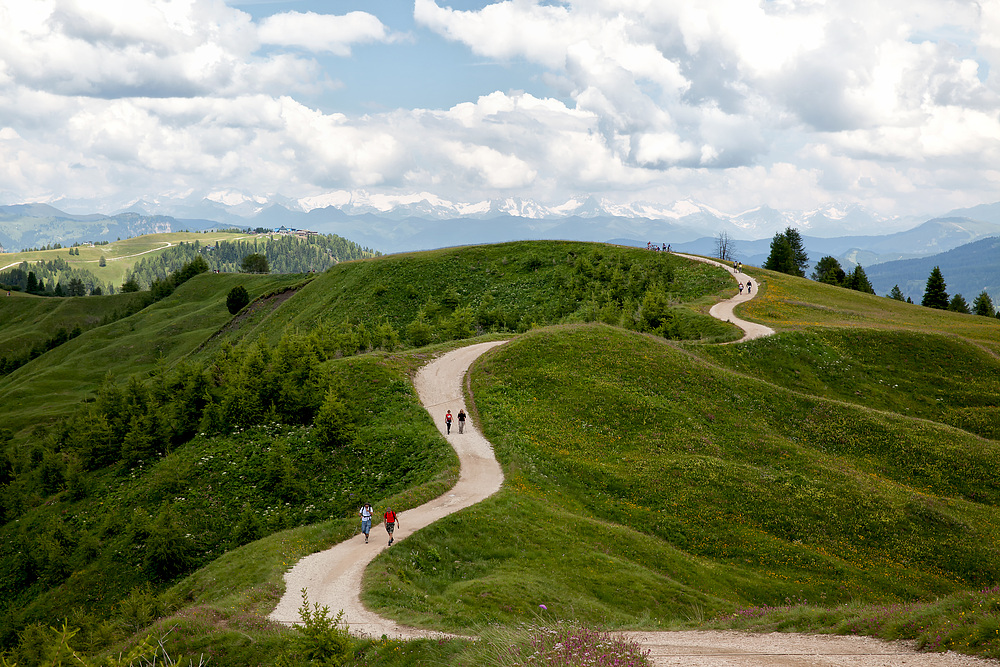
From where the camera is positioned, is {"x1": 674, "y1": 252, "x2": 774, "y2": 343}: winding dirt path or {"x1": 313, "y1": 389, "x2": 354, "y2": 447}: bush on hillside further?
{"x1": 674, "y1": 252, "x2": 774, "y2": 343}: winding dirt path

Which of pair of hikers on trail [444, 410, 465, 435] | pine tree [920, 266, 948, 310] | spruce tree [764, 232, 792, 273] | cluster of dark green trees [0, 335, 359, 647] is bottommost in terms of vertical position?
cluster of dark green trees [0, 335, 359, 647]

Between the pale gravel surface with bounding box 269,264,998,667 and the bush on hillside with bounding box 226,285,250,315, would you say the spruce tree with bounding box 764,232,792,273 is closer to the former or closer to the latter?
the pale gravel surface with bounding box 269,264,998,667

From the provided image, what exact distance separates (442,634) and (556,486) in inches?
578

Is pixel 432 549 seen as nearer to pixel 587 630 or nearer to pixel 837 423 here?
pixel 587 630

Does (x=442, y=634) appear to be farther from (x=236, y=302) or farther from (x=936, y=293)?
(x=936, y=293)

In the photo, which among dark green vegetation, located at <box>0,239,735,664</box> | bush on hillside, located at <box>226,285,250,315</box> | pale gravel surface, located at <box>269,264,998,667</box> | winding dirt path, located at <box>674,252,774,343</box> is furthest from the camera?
bush on hillside, located at <box>226,285,250,315</box>

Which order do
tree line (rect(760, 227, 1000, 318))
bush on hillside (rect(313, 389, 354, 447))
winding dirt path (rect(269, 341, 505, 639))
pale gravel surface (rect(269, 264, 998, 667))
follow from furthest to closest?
tree line (rect(760, 227, 1000, 318)) → bush on hillside (rect(313, 389, 354, 447)) → winding dirt path (rect(269, 341, 505, 639)) → pale gravel surface (rect(269, 264, 998, 667))

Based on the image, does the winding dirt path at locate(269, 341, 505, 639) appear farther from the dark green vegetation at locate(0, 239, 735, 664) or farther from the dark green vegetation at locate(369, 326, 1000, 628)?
the dark green vegetation at locate(369, 326, 1000, 628)

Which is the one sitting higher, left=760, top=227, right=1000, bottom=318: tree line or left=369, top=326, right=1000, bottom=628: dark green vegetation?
left=760, top=227, right=1000, bottom=318: tree line

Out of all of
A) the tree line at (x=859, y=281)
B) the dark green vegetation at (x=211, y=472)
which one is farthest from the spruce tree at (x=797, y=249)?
the dark green vegetation at (x=211, y=472)

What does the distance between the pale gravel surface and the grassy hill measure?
826mm

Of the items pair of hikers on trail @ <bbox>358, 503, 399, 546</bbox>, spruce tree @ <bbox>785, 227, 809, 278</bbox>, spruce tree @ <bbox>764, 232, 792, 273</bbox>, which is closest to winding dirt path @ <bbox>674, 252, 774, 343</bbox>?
spruce tree @ <bbox>764, 232, 792, 273</bbox>

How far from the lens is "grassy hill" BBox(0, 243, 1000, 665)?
21.8 metres

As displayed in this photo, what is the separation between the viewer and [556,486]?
30.3 meters
